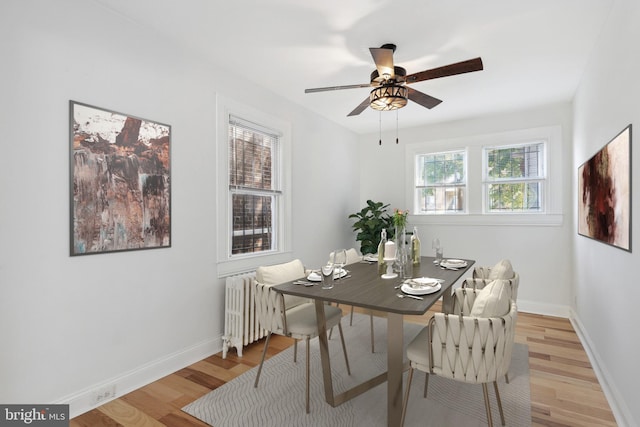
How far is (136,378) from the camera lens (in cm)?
249

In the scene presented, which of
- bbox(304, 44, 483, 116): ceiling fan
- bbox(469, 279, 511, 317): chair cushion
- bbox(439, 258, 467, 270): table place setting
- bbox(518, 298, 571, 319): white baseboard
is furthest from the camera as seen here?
bbox(518, 298, 571, 319): white baseboard

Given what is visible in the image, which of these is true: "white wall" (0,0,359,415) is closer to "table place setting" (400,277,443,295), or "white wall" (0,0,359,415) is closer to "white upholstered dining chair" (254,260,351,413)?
"white upholstered dining chair" (254,260,351,413)

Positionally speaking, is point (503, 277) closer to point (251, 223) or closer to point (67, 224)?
point (251, 223)

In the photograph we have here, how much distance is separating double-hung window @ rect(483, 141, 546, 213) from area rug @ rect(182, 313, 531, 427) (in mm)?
2333

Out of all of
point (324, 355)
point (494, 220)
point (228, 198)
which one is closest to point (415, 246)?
point (324, 355)

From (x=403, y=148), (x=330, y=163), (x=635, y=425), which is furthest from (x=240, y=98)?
(x=635, y=425)

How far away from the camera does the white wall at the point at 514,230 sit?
13.9ft

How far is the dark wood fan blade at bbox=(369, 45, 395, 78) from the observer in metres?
2.20

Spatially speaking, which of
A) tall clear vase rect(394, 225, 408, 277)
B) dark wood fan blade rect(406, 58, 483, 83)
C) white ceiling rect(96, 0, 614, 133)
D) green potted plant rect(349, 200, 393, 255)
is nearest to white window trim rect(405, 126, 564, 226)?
green potted plant rect(349, 200, 393, 255)

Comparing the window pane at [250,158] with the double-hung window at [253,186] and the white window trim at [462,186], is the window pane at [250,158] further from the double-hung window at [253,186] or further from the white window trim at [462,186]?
the white window trim at [462,186]

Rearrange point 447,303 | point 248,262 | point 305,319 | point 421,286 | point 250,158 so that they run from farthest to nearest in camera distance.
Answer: point 250,158, point 248,262, point 447,303, point 305,319, point 421,286

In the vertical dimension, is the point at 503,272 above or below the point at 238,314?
above

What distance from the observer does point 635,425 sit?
1.79 metres

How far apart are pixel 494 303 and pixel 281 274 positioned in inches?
59.6
